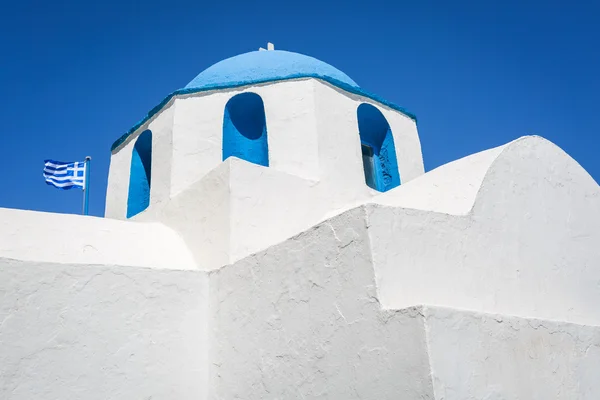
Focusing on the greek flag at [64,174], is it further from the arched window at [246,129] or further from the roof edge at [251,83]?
the arched window at [246,129]

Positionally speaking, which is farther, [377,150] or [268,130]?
[377,150]

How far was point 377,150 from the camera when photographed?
760cm

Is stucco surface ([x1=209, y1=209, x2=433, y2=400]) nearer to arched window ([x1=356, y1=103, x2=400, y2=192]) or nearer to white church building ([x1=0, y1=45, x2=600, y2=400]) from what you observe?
white church building ([x1=0, y1=45, x2=600, y2=400])

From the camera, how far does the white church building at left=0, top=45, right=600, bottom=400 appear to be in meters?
3.34

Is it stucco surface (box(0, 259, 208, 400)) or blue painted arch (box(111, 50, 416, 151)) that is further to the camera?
blue painted arch (box(111, 50, 416, 151))

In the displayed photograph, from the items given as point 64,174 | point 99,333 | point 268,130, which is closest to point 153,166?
point 268,130

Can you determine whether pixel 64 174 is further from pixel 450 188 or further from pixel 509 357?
pixel 509 357

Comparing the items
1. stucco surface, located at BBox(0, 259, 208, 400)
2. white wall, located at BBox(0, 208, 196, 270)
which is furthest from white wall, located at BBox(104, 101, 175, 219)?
stucco surface, located at BBox(0, 259, 208, 400)

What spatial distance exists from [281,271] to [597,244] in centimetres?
310

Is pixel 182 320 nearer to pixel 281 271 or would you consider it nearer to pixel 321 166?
pixel 281 271

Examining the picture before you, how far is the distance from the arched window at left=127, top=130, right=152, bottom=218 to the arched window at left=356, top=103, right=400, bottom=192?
2.96 meters

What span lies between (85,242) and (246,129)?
9.05 feet

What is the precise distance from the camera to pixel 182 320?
4.82 metres

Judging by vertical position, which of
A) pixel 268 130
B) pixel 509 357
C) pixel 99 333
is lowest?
pixel 509 357
